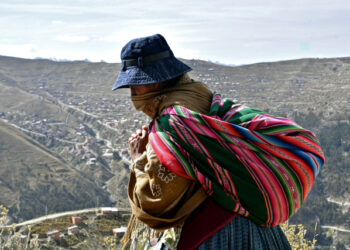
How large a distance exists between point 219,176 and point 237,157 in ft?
0.26

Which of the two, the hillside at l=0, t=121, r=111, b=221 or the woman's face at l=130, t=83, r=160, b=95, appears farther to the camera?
the hillside at l=0, t=121, r=111, b=221

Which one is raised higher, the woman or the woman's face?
the woman's face

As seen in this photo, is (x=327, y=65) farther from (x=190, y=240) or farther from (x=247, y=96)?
(x=190, y=240)

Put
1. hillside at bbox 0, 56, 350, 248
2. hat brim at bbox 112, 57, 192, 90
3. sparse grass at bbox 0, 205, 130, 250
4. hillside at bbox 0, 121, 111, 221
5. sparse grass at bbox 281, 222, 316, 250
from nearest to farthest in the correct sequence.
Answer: hat brim at bbox 112, 57, 192, 90 < sparse grass at bbox 281, 222, 316, 250 < sparse grass at bbox 0, 205, 130, 250 < hillside at bbox 0, 121, 111, 221 < hillside at bbox 0, 56, 350, 248

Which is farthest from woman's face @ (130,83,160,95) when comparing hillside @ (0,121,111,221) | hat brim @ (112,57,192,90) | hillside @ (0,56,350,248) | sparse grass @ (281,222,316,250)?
hillside @ (0,121,111,221)

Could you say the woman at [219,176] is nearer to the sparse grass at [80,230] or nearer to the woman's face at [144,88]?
the woman's face at [144,88]

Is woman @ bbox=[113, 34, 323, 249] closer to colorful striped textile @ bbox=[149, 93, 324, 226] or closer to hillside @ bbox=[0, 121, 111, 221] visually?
colorful striped textile @ bbox=[149, 93, 324, 226]

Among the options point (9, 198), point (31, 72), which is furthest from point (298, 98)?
point (31, 72)

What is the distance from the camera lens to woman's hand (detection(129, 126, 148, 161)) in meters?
1.36

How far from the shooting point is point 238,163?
114 cm

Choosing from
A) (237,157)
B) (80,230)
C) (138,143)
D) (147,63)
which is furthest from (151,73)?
(80,230)

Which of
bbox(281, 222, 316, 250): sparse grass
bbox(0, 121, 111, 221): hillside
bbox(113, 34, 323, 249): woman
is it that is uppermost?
bbox(113, 34, 323, 249): woman

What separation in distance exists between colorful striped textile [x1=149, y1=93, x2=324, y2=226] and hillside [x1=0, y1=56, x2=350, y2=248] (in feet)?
108

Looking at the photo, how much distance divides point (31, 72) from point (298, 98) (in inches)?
2424
